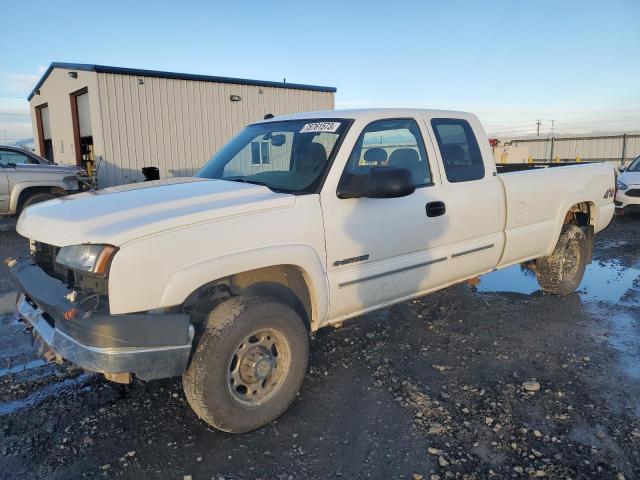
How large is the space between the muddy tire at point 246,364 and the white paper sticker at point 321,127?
1412mm

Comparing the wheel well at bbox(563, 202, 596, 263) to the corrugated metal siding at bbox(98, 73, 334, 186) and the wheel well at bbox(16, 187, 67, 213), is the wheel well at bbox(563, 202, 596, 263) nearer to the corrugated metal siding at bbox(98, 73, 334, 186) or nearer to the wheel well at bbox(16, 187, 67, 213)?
the wheel well at bbox(16, 187, 67, 213)

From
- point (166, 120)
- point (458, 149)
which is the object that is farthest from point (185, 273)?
point (166, 120)

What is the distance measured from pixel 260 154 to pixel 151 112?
1168cm

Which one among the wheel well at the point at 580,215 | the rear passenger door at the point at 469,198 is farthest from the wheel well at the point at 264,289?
the wheel well at the point at 580,215

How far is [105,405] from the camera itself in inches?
134

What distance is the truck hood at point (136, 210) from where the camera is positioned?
2.61 metres

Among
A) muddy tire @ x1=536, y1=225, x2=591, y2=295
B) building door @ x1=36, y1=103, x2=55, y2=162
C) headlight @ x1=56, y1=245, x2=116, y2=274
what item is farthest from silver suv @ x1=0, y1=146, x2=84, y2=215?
building door @ x1=36, y1=103, x2=55, y2=162

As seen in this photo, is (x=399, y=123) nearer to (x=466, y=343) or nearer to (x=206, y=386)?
(x=466, y=343)

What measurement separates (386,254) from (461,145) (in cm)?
146

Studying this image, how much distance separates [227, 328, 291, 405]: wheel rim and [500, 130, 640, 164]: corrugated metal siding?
90.1 ft

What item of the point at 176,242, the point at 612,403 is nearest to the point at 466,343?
the point at 612,403

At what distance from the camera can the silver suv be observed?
34.0ft

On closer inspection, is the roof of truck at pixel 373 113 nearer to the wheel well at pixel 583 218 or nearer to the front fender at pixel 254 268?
the front fender at pixel 254 268

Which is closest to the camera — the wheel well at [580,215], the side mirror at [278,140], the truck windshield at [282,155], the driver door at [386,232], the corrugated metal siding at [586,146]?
the driver door at [386,232]
